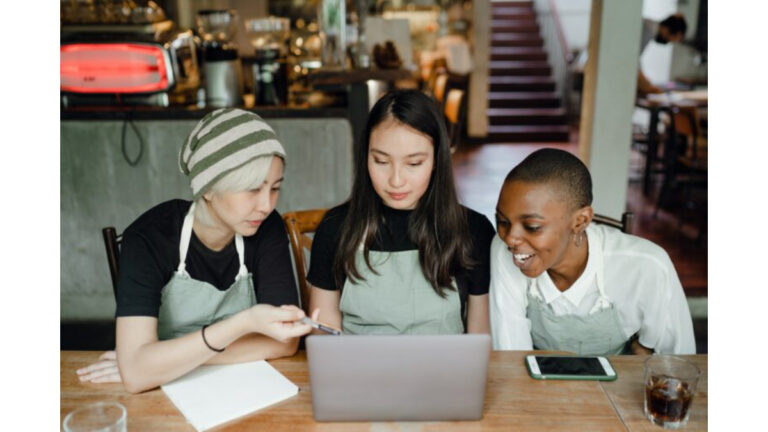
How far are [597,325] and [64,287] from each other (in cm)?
316

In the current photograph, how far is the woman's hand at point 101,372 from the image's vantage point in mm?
1421

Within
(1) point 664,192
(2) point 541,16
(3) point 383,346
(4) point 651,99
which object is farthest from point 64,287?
(2) point 541,16

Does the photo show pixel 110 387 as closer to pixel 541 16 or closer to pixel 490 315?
pixel 490 315

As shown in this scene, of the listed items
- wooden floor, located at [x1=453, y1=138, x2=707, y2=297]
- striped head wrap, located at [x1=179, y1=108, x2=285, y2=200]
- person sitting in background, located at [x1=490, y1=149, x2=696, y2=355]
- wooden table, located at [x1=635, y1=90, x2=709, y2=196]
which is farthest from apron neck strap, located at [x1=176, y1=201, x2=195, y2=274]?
wooden table, located at [x1=635, y1=90, x2=709, y2=196]

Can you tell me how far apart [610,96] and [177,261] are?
3151 mm

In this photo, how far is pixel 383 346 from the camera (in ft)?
3.76

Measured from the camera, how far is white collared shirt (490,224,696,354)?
5.51ft

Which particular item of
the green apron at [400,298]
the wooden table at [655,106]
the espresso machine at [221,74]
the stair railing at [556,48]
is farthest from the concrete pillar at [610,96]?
the stair railing at [556,48]

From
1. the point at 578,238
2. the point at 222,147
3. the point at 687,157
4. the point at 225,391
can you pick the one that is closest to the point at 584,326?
the point at 578,238

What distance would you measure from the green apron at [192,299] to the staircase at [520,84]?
750 cm

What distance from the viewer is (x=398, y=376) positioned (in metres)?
1.19

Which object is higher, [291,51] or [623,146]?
[291,51]

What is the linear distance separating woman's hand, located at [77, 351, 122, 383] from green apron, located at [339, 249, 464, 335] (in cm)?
66

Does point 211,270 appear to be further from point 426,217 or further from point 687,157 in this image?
point 687,157
